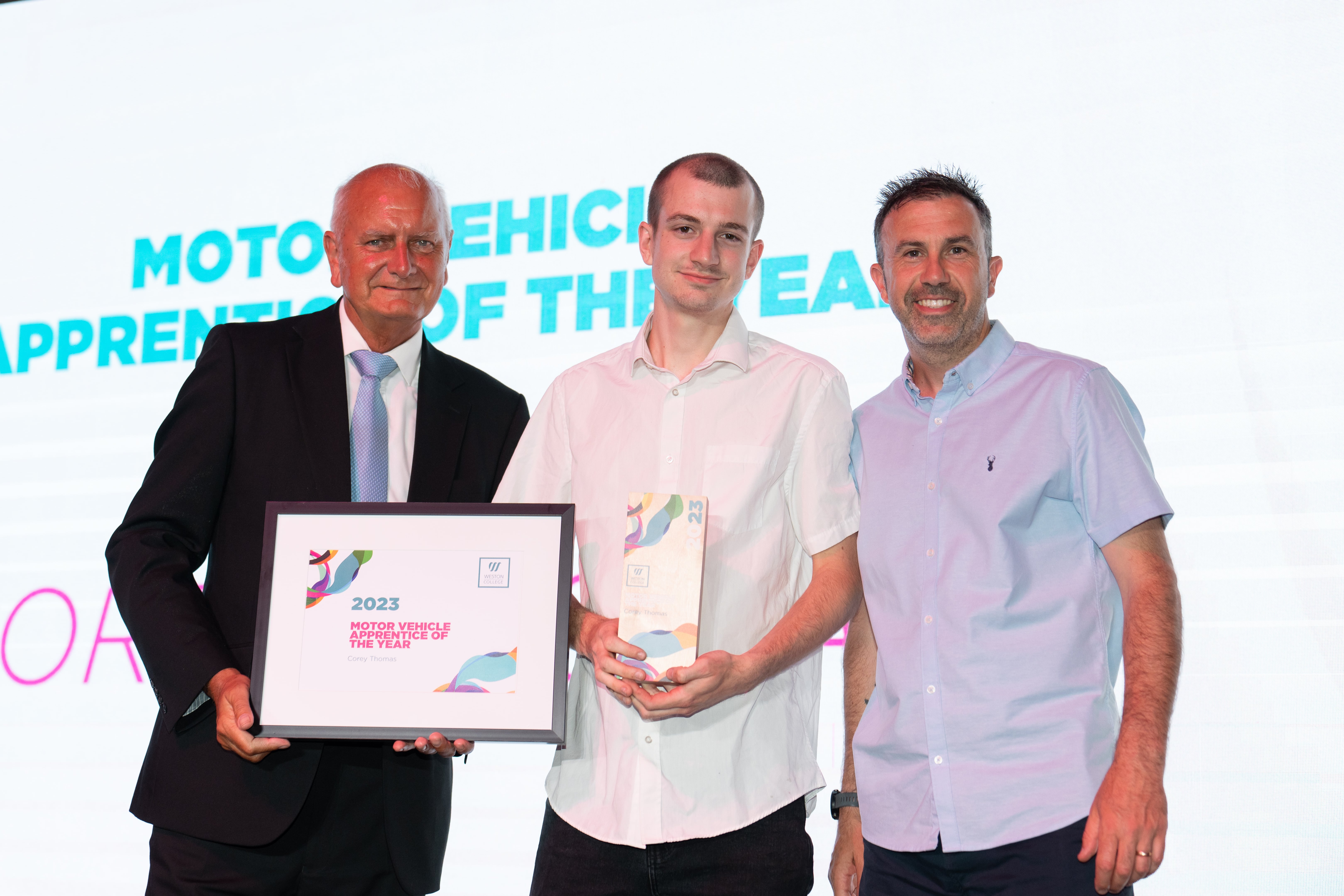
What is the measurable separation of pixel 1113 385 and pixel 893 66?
4.81 feet

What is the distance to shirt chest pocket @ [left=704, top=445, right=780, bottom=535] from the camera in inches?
75.5

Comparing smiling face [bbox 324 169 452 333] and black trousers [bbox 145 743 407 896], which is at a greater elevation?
smiling face [bbox 324 169 452 333]

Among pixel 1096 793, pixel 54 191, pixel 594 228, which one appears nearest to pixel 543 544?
pixel 1096 793

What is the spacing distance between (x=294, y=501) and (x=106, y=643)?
5.99ft

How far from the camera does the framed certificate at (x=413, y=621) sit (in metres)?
1.82

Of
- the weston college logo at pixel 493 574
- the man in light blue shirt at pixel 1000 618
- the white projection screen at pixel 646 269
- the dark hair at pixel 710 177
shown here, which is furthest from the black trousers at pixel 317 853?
the dark hair at pixel 710 177

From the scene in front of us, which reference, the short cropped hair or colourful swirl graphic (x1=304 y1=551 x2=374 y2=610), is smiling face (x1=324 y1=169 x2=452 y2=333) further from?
colourful swirl graphic (x1=304 y1=551 x2=374 y2=610)

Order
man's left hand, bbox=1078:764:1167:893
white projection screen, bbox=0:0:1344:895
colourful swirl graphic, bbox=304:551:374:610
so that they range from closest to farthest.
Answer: man's left hand, bbox=1078:764:1167:893
colourful swirl graphic, bbox=304:551:374:610
white projection screen, bbox=0:0:1344:895

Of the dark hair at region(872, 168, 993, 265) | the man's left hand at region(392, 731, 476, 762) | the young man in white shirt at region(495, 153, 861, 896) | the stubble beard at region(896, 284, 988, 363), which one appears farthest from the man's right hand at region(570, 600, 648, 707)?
the dark hair at region(872, 168, 993, 265)

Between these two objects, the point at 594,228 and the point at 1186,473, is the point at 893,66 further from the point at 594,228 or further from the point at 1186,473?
the point at 1186,473

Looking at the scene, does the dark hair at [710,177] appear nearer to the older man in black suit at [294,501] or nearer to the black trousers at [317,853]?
the older man in black suit at [294,501]

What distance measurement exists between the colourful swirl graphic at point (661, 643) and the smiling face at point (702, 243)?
2.04 feet

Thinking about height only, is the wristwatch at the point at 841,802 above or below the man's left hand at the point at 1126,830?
below

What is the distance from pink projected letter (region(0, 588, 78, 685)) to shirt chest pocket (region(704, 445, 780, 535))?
2481 millimetres
